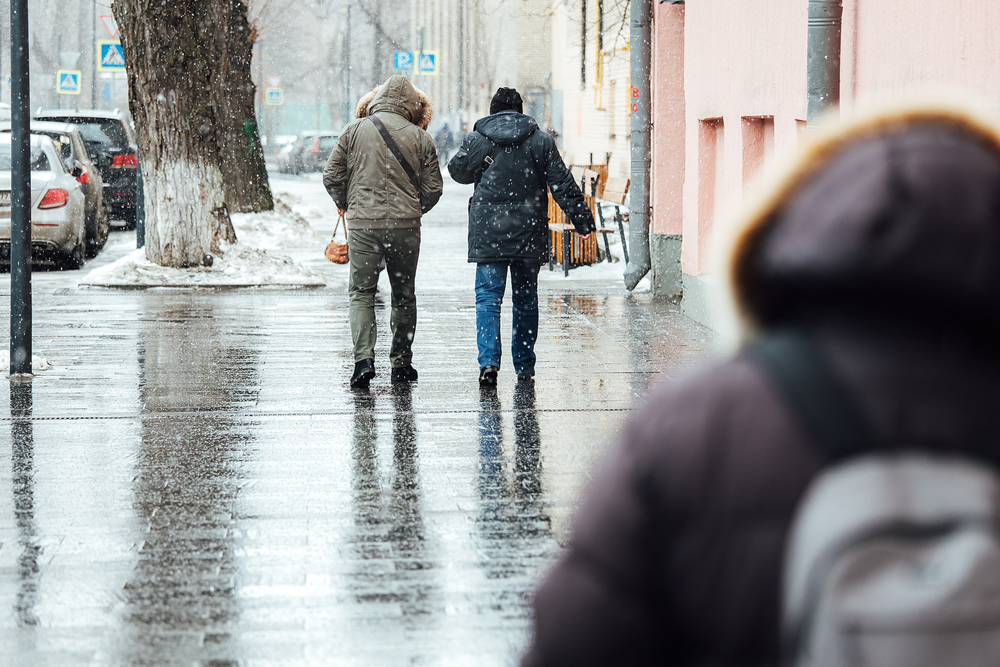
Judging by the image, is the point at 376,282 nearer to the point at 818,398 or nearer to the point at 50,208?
the point at 818,398

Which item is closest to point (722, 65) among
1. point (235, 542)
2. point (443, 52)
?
point (235, 542)

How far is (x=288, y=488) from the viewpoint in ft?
18.7

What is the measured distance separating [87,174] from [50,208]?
2007 mm

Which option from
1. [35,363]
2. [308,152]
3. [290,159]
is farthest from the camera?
[290,159]

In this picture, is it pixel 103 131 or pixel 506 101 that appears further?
pixel 103 131

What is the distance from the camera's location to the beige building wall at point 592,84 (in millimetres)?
24250

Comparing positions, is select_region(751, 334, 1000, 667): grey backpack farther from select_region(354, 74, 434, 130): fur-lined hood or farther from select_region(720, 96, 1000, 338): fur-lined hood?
select_region(354, 74, 434, 130): fur-lined hood

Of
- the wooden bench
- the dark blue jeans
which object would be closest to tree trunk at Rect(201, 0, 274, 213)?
the wooden bench

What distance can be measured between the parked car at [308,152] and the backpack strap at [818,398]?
42.8m

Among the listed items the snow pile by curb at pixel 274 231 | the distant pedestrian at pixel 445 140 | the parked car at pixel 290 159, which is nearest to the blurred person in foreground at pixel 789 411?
the snow pile by curb at pixel 274 231

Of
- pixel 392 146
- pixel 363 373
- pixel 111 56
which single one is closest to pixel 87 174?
pixel 111 56

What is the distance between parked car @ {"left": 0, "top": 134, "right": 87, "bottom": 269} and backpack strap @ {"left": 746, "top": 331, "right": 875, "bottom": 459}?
1435 centimetres

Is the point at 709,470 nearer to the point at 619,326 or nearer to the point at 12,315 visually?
the point at 12,315

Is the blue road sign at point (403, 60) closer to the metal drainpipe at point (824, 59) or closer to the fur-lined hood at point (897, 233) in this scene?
the metal drainpipe at point (824, 59)
